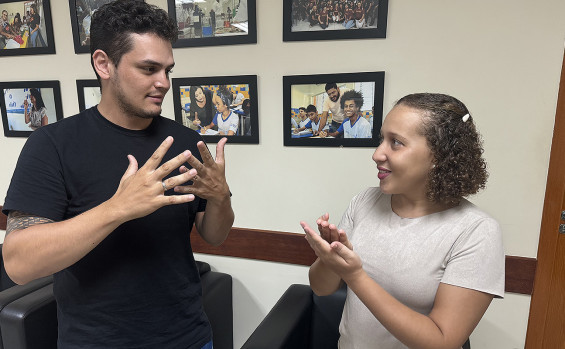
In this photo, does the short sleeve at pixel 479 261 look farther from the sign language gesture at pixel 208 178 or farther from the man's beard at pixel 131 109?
the man's beard at pixel 131 109

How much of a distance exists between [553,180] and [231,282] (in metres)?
1.63

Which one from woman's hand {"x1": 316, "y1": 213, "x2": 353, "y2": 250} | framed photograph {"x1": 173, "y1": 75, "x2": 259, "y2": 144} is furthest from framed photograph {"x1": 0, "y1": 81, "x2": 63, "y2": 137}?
woman's hand {"x1": 316, "y1": 213, "x2": 353, "y2": 250}

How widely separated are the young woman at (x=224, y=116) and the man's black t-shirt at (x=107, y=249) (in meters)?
0.71

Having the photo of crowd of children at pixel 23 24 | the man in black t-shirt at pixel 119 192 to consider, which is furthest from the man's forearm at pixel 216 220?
the photo of crowd of children at pixel 23 24

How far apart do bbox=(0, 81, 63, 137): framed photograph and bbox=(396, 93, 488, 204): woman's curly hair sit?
80.1 inches

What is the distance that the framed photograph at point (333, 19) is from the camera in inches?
59.9

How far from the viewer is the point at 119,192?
32.1 inches

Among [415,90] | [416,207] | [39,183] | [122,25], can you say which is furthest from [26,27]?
[416,207]

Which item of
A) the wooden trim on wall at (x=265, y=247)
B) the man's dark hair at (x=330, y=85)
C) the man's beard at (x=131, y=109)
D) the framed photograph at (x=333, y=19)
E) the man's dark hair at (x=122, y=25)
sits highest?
the framed photograph at (x=333, y=19)

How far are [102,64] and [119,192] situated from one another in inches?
17.1

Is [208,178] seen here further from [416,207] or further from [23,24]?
[23,24]

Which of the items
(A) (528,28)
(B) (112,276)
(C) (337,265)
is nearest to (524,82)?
(A) (528,28)

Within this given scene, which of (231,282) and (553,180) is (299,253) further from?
(553,180)

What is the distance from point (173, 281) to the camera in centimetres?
107
